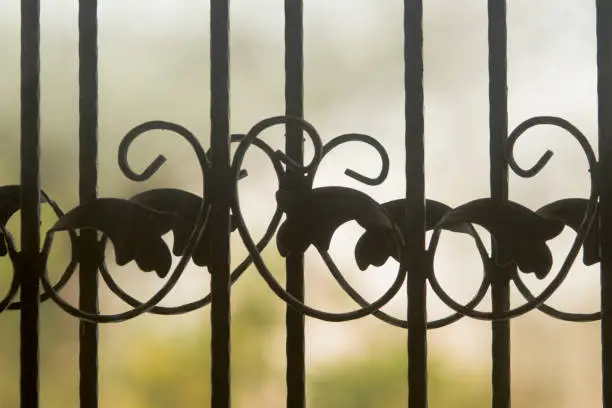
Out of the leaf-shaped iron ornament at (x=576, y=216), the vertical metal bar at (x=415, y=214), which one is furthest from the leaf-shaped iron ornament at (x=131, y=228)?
the leaf-shaped iron ornament at (x=576, y=216)

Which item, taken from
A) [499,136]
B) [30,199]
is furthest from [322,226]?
[30,199]

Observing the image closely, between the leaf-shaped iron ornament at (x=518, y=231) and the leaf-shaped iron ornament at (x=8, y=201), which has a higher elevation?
the leaf-shaped iron ornament at (x=8, y=201)

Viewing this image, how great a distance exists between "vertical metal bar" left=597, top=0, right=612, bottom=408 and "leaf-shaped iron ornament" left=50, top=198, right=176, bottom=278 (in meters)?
0.44

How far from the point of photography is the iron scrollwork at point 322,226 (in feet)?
2.24

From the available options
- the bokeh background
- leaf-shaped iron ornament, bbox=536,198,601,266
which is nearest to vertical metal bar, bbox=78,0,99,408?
the bokeh background

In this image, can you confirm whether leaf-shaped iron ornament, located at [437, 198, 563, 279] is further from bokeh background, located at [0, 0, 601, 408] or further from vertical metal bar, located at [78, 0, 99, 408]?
vertical metal bar, located at [78, 0, 99, 408]

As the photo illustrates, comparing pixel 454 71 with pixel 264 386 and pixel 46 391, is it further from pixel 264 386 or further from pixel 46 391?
pixel 46 391

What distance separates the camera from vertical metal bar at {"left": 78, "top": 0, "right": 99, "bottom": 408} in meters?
0.75

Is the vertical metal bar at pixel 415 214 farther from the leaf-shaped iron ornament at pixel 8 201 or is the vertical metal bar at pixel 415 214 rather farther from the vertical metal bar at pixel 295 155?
the leaf-shaped iron ornament at pixel 8 201

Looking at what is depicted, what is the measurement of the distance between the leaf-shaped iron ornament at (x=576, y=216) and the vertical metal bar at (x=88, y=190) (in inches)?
19.2

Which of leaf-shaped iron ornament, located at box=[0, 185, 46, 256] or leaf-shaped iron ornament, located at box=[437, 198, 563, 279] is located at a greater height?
leaf-shaped iron ornament, located at box=[0, 185, 46, 256]

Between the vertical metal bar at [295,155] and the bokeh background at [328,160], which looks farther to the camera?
the bokeh background at [328,160]

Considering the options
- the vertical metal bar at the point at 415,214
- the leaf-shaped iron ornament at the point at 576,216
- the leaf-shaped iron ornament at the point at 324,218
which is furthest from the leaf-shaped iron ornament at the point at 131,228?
the leaf-shaped iron ornament at the point at 576,216

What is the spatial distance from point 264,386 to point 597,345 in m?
0.41
